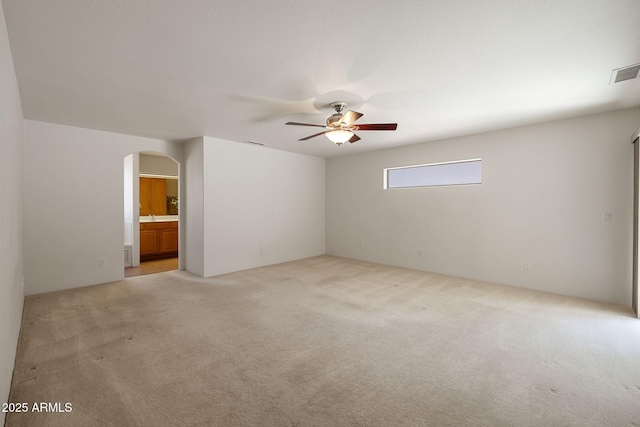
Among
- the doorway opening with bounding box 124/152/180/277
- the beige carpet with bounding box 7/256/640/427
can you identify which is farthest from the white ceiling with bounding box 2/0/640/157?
the beige carpet with bounding box 7/256/640/427

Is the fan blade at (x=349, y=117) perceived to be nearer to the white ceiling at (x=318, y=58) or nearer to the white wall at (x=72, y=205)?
the white ceiling at (x=318, y=58)

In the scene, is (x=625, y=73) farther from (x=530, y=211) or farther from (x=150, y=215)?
(x=150, y=215)

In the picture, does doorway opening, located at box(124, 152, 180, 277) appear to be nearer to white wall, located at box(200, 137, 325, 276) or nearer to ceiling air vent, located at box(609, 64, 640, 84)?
white wall, located at box(200, 137, 325, 276)

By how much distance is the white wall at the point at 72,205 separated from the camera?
13.2ft

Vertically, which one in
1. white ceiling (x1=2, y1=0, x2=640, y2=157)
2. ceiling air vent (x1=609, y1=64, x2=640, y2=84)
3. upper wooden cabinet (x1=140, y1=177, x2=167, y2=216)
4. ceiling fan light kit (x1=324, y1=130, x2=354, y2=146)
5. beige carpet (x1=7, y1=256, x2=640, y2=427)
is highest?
ceiling air vent (x1=609, y1=64, x2=640, y2=84)

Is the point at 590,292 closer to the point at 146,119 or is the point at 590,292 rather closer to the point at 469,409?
the point at 469,409

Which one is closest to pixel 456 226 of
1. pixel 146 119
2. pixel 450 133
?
pixel 450 133

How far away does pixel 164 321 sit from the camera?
3.16m

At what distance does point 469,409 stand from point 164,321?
303 centimetres

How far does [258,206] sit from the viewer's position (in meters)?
5.88

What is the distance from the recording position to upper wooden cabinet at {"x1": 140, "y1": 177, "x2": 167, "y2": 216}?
712 cm

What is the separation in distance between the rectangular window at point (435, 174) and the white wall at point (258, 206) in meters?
1.99

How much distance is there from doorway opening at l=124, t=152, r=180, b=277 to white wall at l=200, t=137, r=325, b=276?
48.9 inches

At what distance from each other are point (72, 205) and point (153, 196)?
3.00 meters
